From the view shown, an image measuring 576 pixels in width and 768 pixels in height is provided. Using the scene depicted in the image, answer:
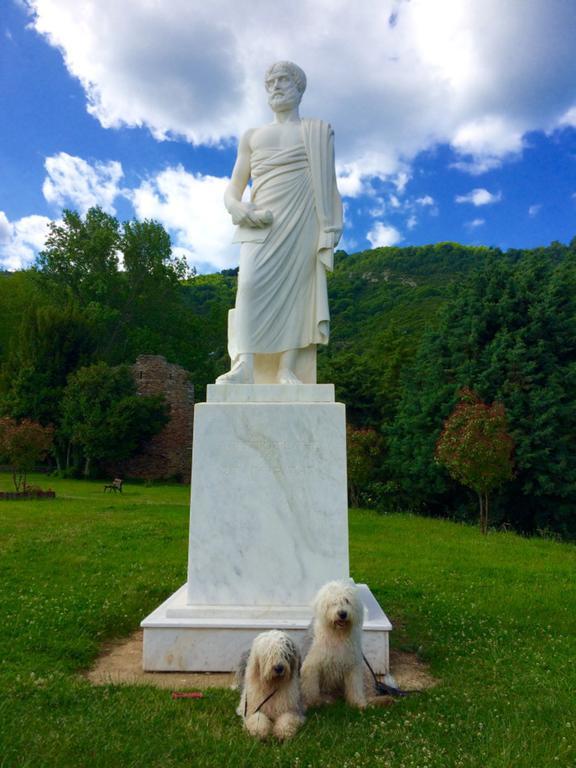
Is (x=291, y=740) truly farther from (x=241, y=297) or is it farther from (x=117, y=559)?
(x=117, y=559)

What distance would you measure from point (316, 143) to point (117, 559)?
5.41m

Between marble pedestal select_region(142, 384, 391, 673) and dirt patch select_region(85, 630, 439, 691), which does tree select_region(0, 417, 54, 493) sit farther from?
marble pedestal select_region(142, 384, 391, 673)

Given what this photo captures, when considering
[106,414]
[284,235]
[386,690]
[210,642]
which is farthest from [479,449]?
[106,414]

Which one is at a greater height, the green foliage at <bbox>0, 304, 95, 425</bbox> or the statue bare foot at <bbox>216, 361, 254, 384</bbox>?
the green foliage at <bbox>0, 304, 95, 425</bbox>

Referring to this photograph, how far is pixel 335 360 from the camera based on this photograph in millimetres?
21562

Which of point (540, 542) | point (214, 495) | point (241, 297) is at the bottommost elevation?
point (540, 542)

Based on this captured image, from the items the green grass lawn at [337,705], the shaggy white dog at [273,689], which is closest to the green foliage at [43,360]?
the green grass lawn at [337,705]

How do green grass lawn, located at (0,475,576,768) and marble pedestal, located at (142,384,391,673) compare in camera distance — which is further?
marble pedestal, located at (142,384,391,673)

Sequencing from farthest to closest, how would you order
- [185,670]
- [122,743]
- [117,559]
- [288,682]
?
[117,559] < [185,670] < [288,682] < [122,743]

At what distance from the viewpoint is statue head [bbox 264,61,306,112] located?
4906 mm

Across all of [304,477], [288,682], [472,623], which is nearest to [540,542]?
[472,623]

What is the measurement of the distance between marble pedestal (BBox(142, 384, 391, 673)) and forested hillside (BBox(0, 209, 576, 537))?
12.4m

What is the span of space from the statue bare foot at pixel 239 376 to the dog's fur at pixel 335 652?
174 cm

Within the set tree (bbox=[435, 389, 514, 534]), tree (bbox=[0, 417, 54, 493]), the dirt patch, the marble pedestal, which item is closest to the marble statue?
the marble pedestal
